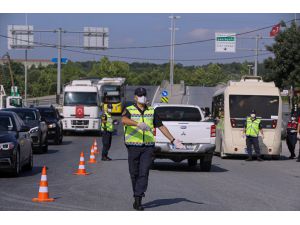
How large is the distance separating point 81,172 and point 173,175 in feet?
7.69

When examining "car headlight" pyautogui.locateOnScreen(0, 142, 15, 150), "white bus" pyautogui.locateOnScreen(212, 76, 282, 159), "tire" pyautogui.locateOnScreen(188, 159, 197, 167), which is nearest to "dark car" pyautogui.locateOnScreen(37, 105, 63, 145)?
"white bus" pyautogui.locateOnScreen(212, 76, 282, 159)

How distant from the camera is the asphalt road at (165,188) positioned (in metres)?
12.6

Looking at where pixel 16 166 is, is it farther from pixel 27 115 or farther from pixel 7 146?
pixel 27 115

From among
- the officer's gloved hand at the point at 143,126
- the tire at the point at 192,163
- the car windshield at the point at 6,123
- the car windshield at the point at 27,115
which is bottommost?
the tire at the point at 192,163

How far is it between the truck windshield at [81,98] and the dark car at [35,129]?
1311cm

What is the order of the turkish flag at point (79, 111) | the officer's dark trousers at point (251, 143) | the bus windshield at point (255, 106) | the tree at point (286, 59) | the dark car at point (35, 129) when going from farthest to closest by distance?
the tree at point (286, 59) < the turkish flag at point (79, 111) < the bus windshield at point (255, 106) < the dark car at point (35, 129) < the officer's dark trousers at point (251, 143)

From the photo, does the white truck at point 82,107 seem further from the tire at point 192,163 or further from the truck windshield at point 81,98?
the tire at point 192,163

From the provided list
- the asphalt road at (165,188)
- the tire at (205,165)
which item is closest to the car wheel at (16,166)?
the asphalt road at (165,188)

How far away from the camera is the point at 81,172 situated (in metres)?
18.8

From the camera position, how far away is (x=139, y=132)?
12219 mm

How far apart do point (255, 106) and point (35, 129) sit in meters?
8.10

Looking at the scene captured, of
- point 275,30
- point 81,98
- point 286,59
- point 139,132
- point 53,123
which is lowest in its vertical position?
point 53,123

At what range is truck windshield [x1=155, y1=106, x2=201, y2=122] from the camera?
22.1 meters

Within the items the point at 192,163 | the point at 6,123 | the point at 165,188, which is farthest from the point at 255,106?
the point at 165,188
